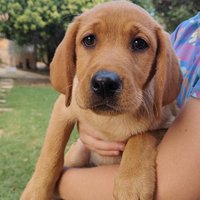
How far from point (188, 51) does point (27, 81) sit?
12.4 meters

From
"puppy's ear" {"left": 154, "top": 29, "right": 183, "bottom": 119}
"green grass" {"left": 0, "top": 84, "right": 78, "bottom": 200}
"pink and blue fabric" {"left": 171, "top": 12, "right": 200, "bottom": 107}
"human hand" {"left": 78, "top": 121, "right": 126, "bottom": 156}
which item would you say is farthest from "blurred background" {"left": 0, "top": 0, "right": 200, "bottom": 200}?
"human hand" {"left": 78, "top": 121, "right": 126, "bottom": 156}

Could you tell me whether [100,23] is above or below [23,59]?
above

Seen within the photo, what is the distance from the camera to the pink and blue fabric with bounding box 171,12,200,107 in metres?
2.02

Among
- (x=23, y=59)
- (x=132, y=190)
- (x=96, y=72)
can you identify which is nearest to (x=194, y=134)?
(x=132, y=190)

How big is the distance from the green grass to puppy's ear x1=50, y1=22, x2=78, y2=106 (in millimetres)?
1690

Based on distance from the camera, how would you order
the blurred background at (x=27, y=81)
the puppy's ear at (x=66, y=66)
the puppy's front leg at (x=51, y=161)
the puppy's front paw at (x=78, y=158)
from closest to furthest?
1. the puppy's ear at (x=66, y=66)
2. the puppy's front leg at (x=51, y=161)
3. the puppy's front paw at (x=78, y=158)
4. the blurred background at (x=27, y=81)

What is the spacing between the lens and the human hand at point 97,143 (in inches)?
80.1

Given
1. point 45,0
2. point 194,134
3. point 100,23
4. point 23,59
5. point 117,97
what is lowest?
point 23,59

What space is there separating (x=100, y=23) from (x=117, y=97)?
632 mm

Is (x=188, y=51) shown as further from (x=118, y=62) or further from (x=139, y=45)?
(x=118, y=62)

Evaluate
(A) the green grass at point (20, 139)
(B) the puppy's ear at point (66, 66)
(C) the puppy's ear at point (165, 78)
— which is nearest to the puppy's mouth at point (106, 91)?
(C) the puppy's ear at point (165, 78)

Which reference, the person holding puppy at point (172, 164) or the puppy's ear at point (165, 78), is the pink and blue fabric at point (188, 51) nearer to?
the person holding puppy at point (172, 164)

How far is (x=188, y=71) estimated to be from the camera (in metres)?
2.13

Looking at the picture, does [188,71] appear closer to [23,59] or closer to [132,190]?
[132,190]
